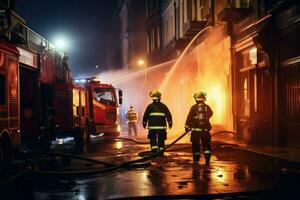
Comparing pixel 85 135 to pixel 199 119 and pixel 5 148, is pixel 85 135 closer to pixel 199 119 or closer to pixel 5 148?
pixel 199 119

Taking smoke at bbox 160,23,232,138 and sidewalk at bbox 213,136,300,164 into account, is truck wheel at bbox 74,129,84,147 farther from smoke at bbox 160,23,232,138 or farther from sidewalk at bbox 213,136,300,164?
smoke at bbox 160,23,232,138

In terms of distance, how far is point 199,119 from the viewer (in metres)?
11.3

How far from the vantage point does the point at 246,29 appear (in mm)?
17891

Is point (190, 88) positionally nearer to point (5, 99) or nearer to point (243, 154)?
point (243, 154)

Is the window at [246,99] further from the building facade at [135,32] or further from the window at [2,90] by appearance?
the building facade at [135,32]

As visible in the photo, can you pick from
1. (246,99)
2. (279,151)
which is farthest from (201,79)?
(279,151)

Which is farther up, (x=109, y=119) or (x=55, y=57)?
(x=55, y=57)

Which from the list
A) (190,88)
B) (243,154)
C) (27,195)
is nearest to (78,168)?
(27,195)

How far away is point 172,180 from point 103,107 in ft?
44.4

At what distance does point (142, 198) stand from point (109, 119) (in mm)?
15087

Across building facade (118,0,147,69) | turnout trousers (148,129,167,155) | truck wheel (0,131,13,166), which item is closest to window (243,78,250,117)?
turnout trousers (148,129,167,155)

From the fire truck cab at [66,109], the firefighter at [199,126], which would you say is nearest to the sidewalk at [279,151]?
the firefighter at [199,126]

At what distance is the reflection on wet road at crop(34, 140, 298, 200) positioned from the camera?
750 cm

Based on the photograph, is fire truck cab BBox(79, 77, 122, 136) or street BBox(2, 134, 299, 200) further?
fire truck cab BBox(79, 77, 122, 136)
